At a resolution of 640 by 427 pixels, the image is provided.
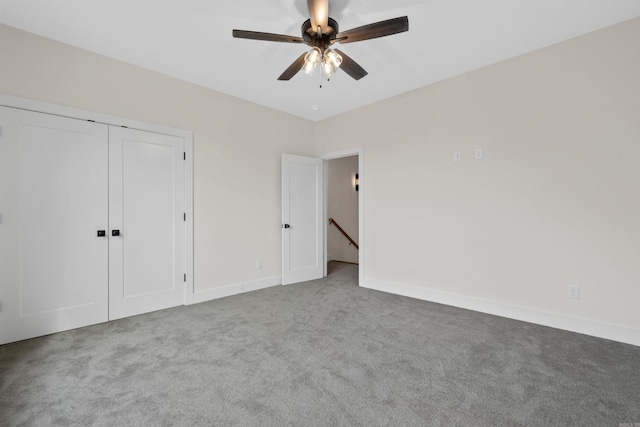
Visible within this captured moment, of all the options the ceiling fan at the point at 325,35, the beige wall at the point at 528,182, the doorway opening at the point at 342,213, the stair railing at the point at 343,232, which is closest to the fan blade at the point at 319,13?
the ceiling fan at the point at 325,35

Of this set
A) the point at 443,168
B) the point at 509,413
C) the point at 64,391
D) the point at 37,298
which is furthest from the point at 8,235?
the point at 443,168

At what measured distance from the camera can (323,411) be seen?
1600 millimetres

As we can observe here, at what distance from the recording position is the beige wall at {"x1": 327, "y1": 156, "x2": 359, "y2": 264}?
22.1 feet

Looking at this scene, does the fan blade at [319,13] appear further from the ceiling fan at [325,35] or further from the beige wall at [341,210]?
the beige wall at [341,210]

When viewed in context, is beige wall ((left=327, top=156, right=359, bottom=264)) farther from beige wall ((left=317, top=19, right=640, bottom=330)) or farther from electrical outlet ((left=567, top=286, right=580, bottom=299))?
electrical outlet ((left=567, top=286, right=580, bottom=299))

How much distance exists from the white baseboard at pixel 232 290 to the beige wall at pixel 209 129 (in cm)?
7

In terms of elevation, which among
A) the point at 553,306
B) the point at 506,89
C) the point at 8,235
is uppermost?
the point at 506,89

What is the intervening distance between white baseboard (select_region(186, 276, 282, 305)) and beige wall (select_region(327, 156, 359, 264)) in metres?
2.57

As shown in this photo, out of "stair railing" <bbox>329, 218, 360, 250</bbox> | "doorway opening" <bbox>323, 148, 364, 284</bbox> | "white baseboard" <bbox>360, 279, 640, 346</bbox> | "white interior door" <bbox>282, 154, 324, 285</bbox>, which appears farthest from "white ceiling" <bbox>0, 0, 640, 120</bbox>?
"stair railing" <bbox>329, 218, 360, 250</bbox>

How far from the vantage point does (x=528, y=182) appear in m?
2.91

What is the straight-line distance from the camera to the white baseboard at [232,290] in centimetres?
357

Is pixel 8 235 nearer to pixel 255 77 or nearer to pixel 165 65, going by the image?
pixel 165 65

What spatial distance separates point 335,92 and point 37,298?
3982 mm

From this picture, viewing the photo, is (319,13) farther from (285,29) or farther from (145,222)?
(145,222)
